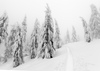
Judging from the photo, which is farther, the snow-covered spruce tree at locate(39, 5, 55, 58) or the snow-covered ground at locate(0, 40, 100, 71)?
the snow-covered spruce tree at locate(39, 5, 55, 58)

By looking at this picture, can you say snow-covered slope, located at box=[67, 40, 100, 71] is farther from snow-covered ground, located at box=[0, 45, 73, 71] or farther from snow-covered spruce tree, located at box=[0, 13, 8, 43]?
snow-covered spruce tree, located at box=[0, 13, 8, 43]

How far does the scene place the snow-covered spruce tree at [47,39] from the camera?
1586cm

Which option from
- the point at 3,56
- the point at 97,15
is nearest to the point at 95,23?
the point at 97,15

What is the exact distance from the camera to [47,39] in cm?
1659

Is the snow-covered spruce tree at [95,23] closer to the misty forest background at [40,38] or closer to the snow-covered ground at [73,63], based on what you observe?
the misty forest background at [40,38]

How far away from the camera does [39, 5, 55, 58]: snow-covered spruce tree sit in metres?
15.9

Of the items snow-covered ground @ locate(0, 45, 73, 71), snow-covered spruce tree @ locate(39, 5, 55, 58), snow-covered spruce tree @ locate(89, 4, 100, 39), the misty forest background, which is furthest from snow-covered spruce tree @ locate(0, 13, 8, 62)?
snow-covered spruce tree @ locate(89, 4, 100, 39)

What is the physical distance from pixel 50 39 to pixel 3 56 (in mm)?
21384

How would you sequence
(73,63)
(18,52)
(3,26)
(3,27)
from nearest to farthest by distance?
(73,63), (18,52), (3,27), (3,26)

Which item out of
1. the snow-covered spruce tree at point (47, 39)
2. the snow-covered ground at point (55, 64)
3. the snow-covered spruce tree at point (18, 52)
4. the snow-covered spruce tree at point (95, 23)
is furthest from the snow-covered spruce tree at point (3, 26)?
the snow-covered spruce tree at point (95, 23)

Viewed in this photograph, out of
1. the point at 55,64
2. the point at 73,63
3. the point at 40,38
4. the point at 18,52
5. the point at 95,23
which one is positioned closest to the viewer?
the point at 73,63

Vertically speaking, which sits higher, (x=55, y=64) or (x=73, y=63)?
(x=73, y=63)

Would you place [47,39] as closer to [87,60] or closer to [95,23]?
[87,60]

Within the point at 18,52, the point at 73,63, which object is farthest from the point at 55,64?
the point at 18,52
